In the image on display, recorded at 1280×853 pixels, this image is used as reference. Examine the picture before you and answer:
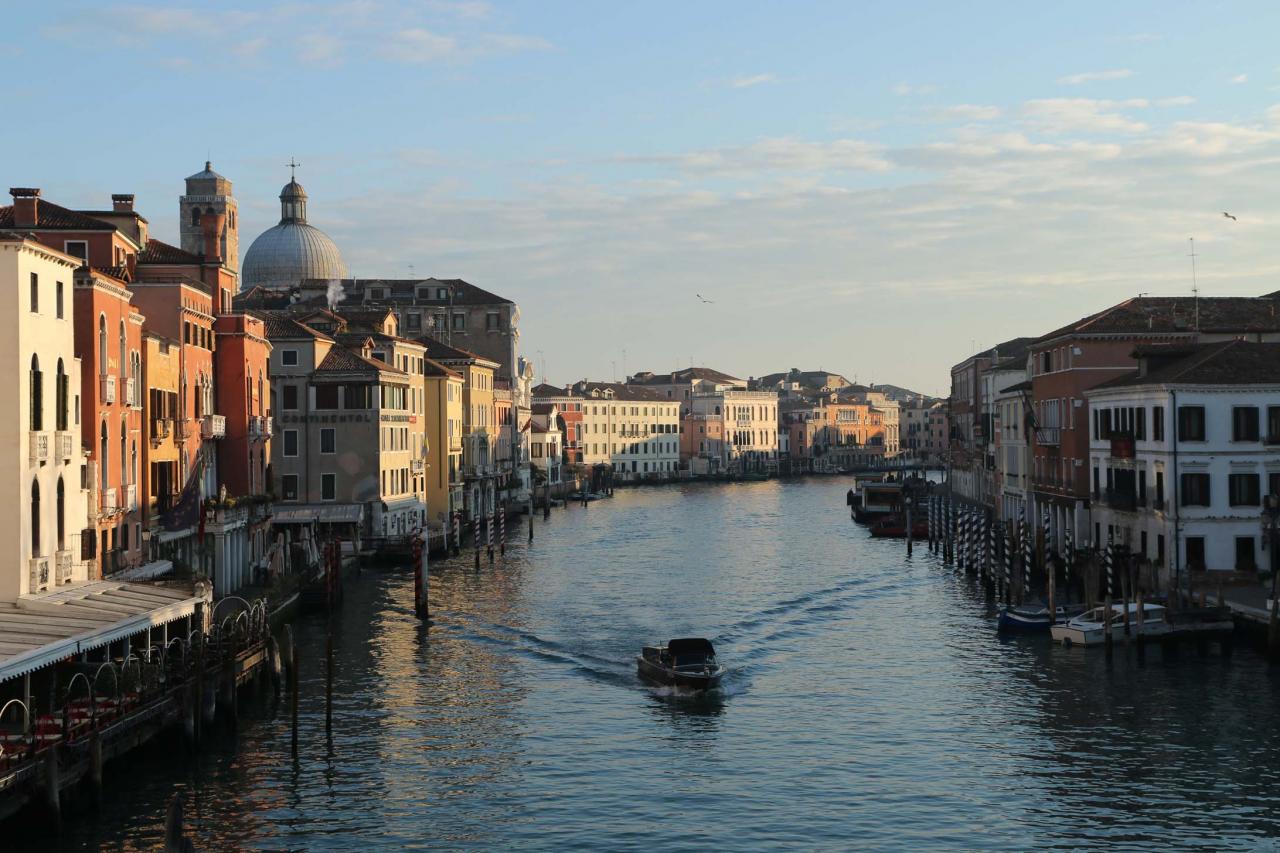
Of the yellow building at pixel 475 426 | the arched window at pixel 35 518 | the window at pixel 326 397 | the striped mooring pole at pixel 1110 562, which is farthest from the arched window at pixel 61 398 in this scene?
the yellow building at pixel 475 426

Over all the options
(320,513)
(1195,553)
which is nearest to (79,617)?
(1195,553)

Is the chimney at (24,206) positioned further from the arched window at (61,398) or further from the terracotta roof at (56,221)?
the arched window at (61,398)

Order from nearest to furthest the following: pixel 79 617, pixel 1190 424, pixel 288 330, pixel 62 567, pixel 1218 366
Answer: pixel 79 617 → pixel 62 567 → pixel 1190 424 → pixel 1218 366 → pixel 288 330

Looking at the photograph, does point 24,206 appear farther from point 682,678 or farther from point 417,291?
point 417,291

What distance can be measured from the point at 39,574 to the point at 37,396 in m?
3.31

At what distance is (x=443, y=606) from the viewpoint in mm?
46969

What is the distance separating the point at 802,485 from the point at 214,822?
427 ft

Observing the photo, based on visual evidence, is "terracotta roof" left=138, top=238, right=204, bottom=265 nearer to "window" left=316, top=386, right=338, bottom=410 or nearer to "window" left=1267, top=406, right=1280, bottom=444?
"window" left=316, top=386, right=338, bottom=410

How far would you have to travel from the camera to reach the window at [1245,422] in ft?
134

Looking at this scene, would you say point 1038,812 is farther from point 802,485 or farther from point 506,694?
point 802,485

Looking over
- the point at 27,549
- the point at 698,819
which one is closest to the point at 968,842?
the point at 698,819

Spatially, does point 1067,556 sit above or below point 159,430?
below

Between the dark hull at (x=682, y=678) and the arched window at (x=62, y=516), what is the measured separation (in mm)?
11859

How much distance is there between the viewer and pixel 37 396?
97.6ft
